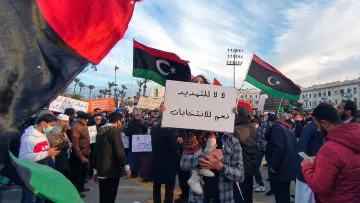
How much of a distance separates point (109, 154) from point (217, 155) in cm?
254

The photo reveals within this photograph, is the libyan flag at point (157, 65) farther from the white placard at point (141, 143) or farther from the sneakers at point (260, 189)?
the sneakers at point (260, 189)

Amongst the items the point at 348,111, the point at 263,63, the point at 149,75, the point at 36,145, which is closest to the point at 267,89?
the point at 263,63

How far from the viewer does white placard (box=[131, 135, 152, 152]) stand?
27.1ft

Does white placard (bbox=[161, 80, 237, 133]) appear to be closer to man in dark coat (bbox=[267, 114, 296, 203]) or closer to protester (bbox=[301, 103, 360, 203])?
protester (bbox=[301, 103, 360, 203])

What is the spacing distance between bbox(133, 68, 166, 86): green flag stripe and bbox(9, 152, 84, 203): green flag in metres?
4.93

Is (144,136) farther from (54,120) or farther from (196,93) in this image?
(196,93)

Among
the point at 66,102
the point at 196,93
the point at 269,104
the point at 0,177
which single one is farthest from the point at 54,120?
the point at 269,104

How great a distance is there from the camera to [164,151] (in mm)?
5480

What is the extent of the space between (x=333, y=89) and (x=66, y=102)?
10288 cm

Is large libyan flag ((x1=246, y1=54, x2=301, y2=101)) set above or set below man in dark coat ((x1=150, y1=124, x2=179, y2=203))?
above

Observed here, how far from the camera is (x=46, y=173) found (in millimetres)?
1242

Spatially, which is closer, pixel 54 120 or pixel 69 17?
pixel 69 17

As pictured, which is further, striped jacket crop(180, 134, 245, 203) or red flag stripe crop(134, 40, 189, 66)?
red flag stripe crop(134, 40, 189, 66)

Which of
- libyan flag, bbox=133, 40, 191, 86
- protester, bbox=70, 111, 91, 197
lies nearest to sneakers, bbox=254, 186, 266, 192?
libyan flag, bbox=133, 40, 191, 86
